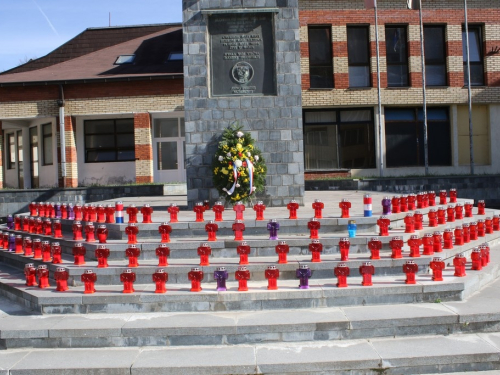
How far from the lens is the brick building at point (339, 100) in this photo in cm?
2431

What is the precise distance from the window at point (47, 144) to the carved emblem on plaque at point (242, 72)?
56.8ft

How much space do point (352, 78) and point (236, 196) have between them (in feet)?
47.8

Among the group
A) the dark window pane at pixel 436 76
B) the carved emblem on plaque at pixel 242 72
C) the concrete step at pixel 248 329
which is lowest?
the concrete step at pixel 248 329

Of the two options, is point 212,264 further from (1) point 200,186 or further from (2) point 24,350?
(1) point 200,186

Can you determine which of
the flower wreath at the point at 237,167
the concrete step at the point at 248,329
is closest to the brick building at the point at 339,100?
the flower wreath at the point at 237,167

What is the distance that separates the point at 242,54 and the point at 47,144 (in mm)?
17890

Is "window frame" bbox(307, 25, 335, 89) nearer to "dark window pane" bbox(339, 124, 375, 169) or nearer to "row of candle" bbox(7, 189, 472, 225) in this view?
"dark window pane" bbox(339, 124, 375, 169)

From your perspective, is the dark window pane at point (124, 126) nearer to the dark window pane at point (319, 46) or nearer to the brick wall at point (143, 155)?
the brick wall at point (143, 155)

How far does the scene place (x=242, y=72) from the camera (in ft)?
39.9

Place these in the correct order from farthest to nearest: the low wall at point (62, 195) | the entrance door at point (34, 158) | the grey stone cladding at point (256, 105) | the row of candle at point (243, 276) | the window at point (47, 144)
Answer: the entrance door at point (34, 158) → the window at point (47, 144) → the low wall at point (62, 195) → the grey stone cladding at point (256, 105) → the row of candle at point (243, 276)

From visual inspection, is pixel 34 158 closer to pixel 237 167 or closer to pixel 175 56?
pixel 175 56

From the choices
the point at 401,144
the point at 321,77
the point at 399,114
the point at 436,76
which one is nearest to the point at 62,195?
the point at 321,77

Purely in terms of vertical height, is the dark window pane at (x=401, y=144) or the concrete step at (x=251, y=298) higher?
the dark window pane at (x=401, y=144)

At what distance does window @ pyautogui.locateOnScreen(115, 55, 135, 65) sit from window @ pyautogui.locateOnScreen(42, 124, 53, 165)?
4426 mm
